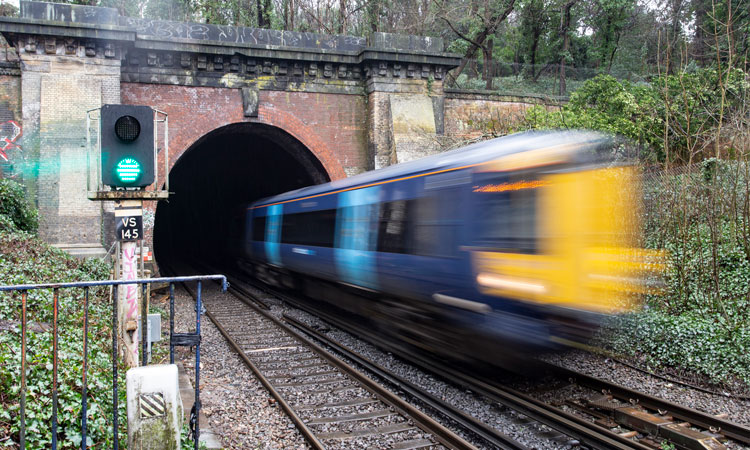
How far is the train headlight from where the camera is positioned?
5.89 m

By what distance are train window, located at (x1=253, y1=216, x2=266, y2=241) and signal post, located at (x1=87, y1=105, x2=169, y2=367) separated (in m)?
9.41

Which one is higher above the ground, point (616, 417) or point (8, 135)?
point (8, 135)

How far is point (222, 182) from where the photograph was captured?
2552 cm

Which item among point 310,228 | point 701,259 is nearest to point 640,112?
point 701,259

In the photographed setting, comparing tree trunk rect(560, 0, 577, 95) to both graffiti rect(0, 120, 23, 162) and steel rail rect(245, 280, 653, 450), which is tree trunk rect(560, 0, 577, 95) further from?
steel rail rect(245, 280, 653, 450)

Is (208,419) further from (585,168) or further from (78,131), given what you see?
(78,131)

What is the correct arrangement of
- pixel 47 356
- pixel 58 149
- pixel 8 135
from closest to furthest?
pixel 47 356, pixel 58 149, pixel 8 135

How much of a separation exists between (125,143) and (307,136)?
35.6 ft

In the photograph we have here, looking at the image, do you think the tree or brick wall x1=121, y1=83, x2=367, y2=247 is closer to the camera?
brick wall x1=121, y1=83, x2=367, y2=247

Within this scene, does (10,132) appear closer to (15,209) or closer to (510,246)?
(15,209)

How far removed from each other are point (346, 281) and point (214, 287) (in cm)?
773

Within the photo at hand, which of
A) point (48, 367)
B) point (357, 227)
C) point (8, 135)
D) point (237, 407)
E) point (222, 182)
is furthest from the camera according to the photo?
point (222, 182)

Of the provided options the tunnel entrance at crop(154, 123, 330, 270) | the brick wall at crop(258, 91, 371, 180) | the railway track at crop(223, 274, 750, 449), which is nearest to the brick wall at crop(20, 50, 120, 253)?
the tunnel entrance at crop(154, 123, 330, 270)

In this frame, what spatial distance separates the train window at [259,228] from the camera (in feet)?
50.9
